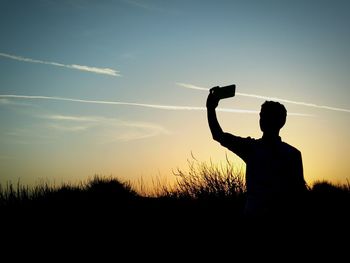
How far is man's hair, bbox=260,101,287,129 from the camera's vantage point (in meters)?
3.92

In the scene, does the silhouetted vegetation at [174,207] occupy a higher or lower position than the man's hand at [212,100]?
lower

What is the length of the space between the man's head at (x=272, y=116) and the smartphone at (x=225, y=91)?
374mm

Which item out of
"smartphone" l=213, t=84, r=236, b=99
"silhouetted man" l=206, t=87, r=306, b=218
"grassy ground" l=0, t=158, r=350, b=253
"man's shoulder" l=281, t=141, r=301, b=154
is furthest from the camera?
"grassy ground" l=0, t=158, r=350, b=253

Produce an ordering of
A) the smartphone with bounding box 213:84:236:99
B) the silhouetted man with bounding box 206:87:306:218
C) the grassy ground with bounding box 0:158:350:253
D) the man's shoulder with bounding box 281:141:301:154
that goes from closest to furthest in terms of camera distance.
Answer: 1. the silhouetted man with bounding box 206:87:306:218
2. the man's shoulder with bounding box 281:141:301:154
3. the smartphone with bounding box 213:84:236:99
4. the grassy ground with bounding box 0:158:350:253

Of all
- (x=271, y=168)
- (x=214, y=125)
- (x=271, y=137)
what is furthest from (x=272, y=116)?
(x=214, y=125)

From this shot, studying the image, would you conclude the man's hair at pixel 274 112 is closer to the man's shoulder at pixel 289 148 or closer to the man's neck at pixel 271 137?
the man's neck at pixel 271 137

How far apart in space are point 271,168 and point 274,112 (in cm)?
60

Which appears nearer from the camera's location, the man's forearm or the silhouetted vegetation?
the man's forearm

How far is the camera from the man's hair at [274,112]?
3922 mm

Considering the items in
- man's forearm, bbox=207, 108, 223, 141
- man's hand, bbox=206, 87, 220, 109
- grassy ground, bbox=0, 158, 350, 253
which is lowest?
grassy ground, bbox=0, 158, 350, 253

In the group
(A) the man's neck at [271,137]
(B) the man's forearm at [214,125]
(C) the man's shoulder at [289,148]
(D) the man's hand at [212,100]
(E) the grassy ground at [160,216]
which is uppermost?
(D) the man's hand at [212,100]

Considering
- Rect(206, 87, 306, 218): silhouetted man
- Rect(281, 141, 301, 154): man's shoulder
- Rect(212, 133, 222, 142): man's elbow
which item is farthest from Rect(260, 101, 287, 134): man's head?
Rect(212, 133, 222, 142): man's elbow

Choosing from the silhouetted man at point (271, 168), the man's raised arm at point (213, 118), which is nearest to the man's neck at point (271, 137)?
the silhouetted man at point (271, 168)

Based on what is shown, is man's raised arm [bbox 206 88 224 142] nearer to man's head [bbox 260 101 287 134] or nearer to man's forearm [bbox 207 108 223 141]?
man's forearm [bbox 207 108 223 141]
